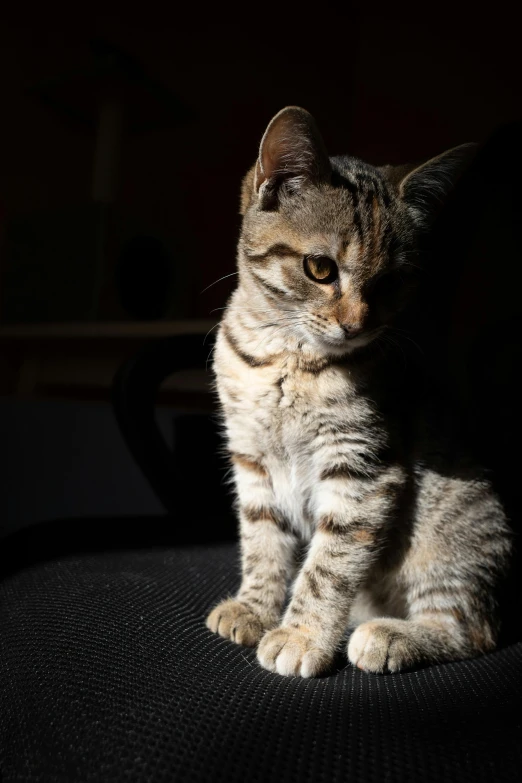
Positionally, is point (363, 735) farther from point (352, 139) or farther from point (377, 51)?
point (377, 51)

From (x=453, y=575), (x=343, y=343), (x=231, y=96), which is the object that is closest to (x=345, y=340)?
(x=343, y=343)

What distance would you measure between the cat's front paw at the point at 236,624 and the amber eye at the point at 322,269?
48 cm

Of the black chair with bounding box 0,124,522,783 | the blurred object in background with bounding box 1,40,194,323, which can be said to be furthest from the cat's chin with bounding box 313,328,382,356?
the blurred object in background with bounding box 1,40,194,323

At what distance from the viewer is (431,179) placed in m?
0.93

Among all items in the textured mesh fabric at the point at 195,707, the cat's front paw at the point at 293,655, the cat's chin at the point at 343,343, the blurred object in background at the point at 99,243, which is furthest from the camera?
the blurred object in background at the point at 99,243

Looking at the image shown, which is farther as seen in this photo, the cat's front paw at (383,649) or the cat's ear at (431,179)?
the cat's ear at (431,179)

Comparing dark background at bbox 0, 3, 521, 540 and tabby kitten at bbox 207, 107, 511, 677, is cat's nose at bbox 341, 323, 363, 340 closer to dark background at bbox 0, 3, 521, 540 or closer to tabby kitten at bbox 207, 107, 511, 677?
tabby kitten at bbox 207, 107, 511, 677

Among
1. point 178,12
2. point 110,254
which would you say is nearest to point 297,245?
point 110,254

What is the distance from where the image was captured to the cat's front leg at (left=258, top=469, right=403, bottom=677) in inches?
31.9

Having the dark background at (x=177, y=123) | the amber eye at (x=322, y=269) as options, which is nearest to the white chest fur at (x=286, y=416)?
the amber eye at (x=322, y=269)

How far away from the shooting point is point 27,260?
196 cm

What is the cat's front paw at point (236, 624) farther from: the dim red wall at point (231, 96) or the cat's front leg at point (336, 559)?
the dim red wall at point (231, 96)

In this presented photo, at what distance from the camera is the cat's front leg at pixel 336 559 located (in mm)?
812

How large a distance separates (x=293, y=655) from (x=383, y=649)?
0.12m
